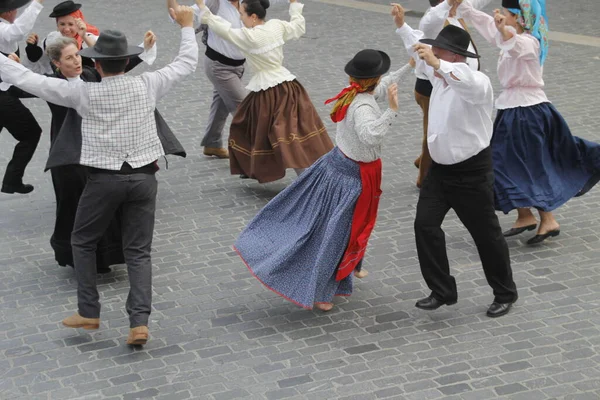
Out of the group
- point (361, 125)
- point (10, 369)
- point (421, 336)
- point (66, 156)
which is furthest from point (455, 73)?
point (10, 369)

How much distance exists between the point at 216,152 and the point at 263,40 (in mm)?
1779

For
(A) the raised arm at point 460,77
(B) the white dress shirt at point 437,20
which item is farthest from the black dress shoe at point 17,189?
(A) the raised arm at point 460,77

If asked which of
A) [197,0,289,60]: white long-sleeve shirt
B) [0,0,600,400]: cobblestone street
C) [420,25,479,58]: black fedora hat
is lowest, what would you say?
[0,0,600,400]: cobblestone street

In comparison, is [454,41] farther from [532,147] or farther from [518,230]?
[518,230]

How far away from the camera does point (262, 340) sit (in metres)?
6.17

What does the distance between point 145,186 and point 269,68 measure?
280 cm

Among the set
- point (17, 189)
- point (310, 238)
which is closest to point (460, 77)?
point (310, 238)

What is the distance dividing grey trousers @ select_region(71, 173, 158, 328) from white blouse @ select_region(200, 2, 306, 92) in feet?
8.07

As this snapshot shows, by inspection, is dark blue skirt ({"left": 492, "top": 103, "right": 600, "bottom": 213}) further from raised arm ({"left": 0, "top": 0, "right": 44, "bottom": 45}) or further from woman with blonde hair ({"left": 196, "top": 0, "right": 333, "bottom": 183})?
raised arm ({"left": 0, "top": 0, "right": 44, "bottom": 45})

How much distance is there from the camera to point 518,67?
24.4 ft

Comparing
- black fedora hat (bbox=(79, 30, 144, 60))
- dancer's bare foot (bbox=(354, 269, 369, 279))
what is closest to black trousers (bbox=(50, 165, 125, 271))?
black fedora hat (bbox=(79, 30, 144, 60))

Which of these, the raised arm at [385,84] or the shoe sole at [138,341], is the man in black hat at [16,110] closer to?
the raised arm at [385,84]

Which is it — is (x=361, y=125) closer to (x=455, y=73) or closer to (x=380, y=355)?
(x=455, y=73)

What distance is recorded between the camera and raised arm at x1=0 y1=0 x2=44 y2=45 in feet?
25.6
